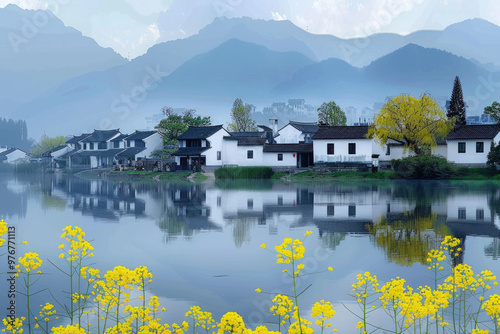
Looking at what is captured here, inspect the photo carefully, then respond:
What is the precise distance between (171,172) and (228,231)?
39.7 m

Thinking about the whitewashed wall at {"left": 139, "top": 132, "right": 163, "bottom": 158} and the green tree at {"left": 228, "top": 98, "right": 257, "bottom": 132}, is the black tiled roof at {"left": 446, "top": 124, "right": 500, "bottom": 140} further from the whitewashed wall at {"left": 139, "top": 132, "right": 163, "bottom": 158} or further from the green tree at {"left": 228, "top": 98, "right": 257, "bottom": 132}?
the green tree at {"left": 228, "top": 98, "right": 257, "bottom": 132}

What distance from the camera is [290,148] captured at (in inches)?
2058

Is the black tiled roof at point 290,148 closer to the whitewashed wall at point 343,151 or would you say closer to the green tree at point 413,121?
the whitewashed wall at point 343,151

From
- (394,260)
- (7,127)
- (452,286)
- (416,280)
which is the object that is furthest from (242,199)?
(7,127)

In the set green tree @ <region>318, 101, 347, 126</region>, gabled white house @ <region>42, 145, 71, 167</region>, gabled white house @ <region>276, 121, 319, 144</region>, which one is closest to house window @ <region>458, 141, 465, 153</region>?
gabled white house @ <region>276, 121, 319, 144</region>

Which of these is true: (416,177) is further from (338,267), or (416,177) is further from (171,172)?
(338,267)

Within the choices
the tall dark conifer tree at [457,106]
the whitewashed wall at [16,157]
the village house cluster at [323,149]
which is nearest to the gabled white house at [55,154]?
the whitewashed wall at [16,157]

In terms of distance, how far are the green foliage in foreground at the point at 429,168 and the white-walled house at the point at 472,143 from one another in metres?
2.92

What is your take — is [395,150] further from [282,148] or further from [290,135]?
[290,135]

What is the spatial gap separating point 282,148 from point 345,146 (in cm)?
713

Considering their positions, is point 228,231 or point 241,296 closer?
point 241,296

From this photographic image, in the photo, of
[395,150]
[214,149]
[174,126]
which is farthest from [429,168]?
[174,126]

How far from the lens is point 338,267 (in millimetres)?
10023

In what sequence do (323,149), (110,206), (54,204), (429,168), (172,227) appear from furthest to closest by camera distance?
(323,149), (429,168), (54,204), (110,206), (172,227)
